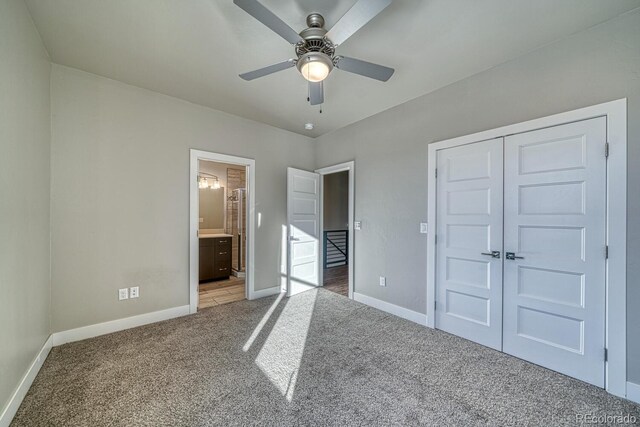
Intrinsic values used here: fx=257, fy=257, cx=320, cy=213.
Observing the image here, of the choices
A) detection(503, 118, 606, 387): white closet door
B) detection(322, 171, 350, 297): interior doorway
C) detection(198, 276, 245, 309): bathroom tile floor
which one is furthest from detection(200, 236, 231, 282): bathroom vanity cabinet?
detection(503, 118, 606, 387): white closet door

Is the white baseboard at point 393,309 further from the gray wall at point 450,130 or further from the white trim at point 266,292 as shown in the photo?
the white trim at point 266,292

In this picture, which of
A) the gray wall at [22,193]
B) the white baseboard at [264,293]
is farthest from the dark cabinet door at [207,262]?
the gray wall at [22,193]

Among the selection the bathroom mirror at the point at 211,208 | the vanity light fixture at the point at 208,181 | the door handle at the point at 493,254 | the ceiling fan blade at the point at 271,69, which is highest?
the ceiling fan blade at the point at 271,69

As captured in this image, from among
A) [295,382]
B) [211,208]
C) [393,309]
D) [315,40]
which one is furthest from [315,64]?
[211,208]

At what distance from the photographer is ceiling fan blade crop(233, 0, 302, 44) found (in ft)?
4.70

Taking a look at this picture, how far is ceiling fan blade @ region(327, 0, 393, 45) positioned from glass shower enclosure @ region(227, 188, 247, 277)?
13.6ft

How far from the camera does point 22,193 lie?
6.15 ft

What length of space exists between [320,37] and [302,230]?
3.00 m

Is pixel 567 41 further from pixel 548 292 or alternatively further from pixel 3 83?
pixel 3 83

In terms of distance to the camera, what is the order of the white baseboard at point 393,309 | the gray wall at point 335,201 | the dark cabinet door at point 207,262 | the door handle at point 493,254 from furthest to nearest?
the gray wall at point 335,201
the dark cabinet door at point 207,262
the white baseboard at point 393,309
the door handle at point 493,254

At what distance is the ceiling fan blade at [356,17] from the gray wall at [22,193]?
204cm

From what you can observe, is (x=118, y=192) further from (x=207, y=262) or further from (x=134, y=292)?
(x=207, y=262)

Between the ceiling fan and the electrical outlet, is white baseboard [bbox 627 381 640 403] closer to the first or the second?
the ceiling fan

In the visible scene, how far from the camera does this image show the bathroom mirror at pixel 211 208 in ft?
19.2
